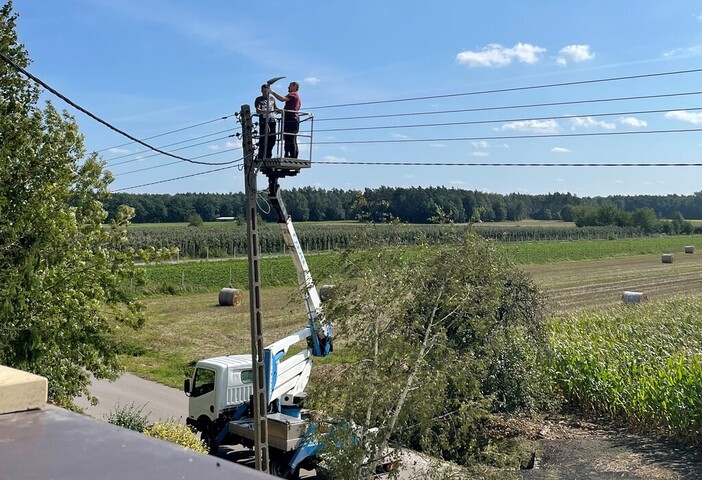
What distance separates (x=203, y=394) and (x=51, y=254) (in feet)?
14.5

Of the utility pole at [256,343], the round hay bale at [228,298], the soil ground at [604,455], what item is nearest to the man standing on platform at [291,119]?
the utility pole at [256,343]

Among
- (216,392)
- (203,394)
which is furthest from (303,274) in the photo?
(203,394)

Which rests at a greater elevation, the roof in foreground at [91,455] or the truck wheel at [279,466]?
the roof in foreground at [91,455]

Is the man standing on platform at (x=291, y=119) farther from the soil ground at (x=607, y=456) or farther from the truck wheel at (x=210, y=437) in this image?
the soil ground at (x=607, y=456)

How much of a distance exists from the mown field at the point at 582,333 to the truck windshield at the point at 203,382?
9.52ft

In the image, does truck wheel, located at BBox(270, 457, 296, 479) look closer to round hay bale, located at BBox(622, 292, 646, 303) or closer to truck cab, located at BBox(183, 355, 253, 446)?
truck cab, located at BBox(183, 355, 253, 446)

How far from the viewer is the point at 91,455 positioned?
2.88m

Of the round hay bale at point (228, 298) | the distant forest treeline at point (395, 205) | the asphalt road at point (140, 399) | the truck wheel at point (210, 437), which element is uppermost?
the distant forest treeline at point (395, 205)

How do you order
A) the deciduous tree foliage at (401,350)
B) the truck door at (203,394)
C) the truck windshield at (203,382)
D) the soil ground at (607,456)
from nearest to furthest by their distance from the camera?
the deciduous tree foliage at (401,350) → the soil ground at (607,456) → the truck door at (203,394) → the truck windshield at (203,382)

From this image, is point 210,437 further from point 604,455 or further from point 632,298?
point 632,298

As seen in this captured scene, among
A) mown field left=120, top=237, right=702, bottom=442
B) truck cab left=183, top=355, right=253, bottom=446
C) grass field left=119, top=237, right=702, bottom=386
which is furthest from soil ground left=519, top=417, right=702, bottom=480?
truck cab left=183, top=355, right=253, bottom=446

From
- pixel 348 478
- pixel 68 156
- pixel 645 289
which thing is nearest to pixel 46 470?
pixel 348 478

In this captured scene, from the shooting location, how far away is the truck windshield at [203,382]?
1398cm

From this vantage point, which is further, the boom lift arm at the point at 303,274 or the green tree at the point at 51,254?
the boom lift arm at the point at 303,274
